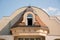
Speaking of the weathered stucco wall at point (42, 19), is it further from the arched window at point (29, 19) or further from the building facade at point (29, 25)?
the arched window at point (29, 19)

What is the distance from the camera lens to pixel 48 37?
31.2m

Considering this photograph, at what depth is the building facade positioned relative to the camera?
2862cm

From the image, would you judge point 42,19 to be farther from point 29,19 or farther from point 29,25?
point 29,25

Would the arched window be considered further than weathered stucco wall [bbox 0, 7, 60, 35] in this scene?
No

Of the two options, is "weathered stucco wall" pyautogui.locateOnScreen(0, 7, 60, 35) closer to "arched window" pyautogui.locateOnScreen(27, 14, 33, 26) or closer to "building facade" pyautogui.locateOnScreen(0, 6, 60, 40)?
"building facade" pyautogui.locateOnScreen(0, 6, 60, 40)

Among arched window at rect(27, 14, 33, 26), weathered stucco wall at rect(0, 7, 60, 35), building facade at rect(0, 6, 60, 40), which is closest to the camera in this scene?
building facade at rect(0, 6, 60, 40)

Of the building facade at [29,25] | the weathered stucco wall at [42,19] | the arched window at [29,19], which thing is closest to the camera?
the building facade at [29,25]

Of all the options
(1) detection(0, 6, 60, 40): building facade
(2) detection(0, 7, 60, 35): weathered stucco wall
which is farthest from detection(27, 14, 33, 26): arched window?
(2) detection(0, 7, 60, 35): weathered stucco wall

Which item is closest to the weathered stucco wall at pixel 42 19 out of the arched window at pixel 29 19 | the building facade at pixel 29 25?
the building facade at pixel 29 25

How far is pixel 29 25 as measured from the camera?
29.2 metres

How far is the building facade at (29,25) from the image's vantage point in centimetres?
2862

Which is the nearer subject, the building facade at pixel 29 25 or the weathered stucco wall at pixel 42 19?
the building facade at pixel 29 25

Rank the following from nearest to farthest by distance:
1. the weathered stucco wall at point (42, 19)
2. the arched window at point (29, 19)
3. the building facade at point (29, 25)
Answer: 1. the building facade at point (29, 25)
2. the arched window at point (29, 19)
3. the weathered stucco wall at point (42, 19)

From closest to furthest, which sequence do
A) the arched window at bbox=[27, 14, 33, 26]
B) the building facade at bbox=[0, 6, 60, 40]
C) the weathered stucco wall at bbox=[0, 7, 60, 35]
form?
the building facade at bbox=[0, 6, 60, 40] < the arched window at bbox=[27, 14, 33, 26] < the weathered stucco wall at bbox=[0, 7, 60, 35]
